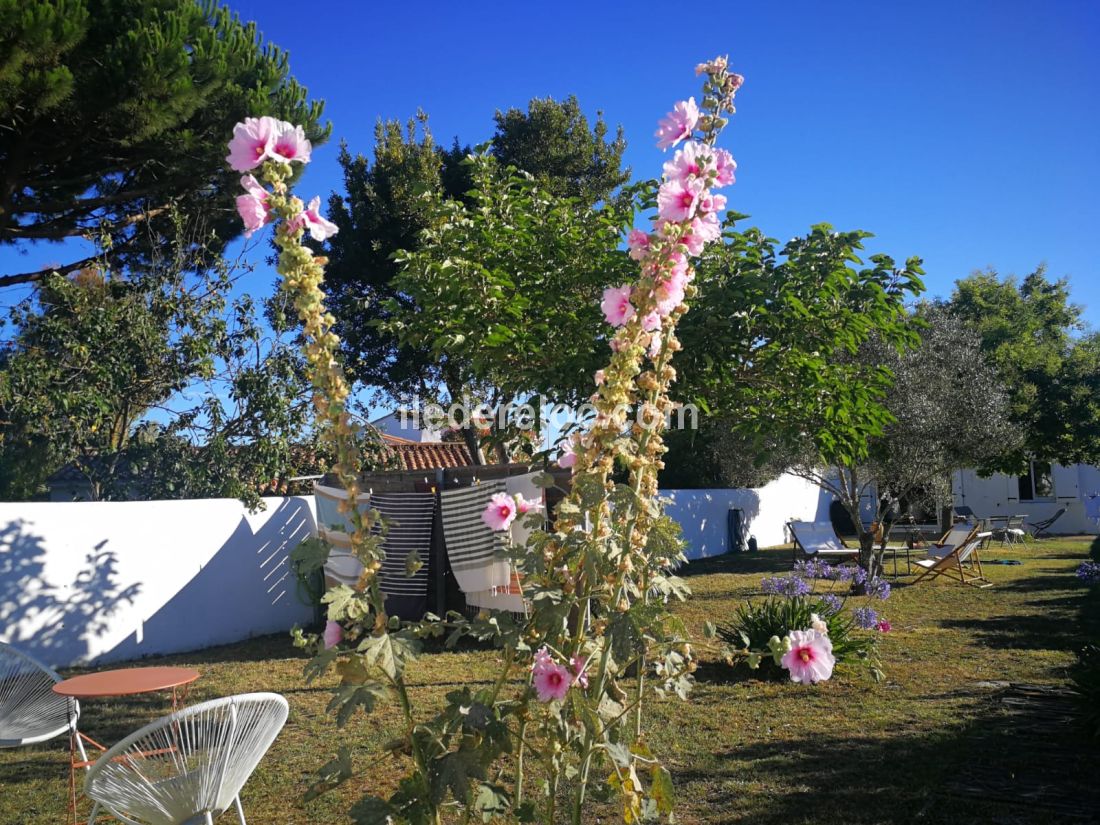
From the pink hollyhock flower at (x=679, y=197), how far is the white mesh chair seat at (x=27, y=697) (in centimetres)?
409

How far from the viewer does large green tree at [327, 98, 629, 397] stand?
1517 centimetres

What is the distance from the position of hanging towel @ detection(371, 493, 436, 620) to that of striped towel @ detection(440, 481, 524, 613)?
0.35 meters

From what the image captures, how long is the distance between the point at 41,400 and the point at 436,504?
469cm

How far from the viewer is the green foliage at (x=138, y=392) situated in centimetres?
941

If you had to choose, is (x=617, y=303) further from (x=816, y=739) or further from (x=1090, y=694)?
(x=1090, y=694)

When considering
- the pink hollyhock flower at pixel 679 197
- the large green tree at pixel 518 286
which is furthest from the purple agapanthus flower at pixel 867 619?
the pink hollyhock flower at pixel 679 197

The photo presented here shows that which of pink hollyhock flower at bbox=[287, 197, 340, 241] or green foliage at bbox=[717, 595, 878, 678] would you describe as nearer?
pink hollyhock flower at bbox=[287, 197, 340, 241]

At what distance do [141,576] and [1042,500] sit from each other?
27.4 m

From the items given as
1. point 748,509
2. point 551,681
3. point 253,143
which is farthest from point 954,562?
point 253,143

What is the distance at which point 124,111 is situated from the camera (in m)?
9.72

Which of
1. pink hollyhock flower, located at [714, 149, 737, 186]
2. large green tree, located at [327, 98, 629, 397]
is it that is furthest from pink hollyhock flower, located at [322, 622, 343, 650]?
large green tree, located at [327, 98, 629, 397]

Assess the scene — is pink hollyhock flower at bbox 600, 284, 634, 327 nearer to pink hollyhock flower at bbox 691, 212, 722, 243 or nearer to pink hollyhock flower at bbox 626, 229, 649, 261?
pink hollyhock flower at bbox 626, 229, 649, 261

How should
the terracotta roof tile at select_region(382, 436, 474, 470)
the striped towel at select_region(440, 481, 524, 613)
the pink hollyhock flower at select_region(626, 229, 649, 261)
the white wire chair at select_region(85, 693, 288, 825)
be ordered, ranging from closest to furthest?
the pink hollyhock flower at select_region(626, 229, 649, 261)
the white wire chair at select_region(85, 693, 288, 825)
the striped towel at select_region(440, 481, 524, 613)
the terracotta roof tile at select_region(382, 436, 474, 470)

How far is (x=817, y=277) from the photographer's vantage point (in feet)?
20.4
